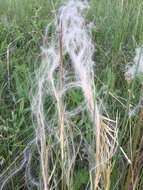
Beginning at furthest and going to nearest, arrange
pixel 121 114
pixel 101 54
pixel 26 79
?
1. pixel 101 54
2. pixel 26 79
3. pixel 121 114

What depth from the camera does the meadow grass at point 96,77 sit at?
47.6 inches

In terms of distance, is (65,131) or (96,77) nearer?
(65,131)

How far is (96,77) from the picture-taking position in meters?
1.50

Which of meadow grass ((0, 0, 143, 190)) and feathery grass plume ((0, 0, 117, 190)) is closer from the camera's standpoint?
feathery grass plume ((0, 0, 117, 190))

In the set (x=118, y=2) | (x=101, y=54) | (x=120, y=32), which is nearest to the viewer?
(x=101, y=54)

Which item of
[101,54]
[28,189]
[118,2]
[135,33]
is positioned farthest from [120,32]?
[28,189]

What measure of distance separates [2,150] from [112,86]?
15.9 inches

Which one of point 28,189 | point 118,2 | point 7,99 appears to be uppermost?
point 118,2

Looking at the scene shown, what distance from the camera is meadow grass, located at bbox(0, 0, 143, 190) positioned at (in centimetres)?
121

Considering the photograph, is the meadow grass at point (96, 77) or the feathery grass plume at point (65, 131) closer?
the feathery grass plume at point (65, 131)

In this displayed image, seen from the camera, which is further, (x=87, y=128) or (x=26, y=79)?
(x=26, y=79)

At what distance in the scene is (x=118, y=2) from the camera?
224 cm

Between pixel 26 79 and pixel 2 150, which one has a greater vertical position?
pixel 26 79

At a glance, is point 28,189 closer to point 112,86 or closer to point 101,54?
point 112,86
